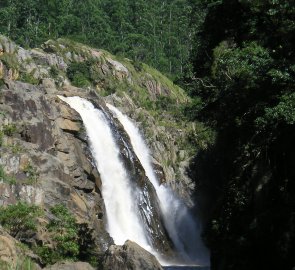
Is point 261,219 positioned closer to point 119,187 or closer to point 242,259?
point 242,259

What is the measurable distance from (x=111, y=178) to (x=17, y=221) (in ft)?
40.6

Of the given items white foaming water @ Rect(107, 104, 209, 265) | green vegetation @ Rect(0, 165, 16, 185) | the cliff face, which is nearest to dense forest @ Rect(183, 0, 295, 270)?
the cliff face

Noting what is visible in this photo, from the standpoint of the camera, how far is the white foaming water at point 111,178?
3538cm

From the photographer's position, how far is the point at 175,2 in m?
131

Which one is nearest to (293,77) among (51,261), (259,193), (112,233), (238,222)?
(259,193)

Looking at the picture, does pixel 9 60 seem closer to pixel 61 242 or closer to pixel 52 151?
pixel 52 151

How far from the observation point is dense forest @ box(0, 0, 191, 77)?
292ft

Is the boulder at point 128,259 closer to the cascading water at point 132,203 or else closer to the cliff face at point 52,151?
the cliff face at point 52,151

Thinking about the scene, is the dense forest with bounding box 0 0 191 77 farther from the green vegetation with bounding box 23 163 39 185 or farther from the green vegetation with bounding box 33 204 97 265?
the green vegetation with bounding box 33 204 97 265

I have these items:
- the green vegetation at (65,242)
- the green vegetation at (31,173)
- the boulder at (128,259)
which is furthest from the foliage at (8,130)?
the boulder at (128,259)

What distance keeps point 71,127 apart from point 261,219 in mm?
22990

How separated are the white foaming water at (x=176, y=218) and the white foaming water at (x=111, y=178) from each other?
13.3 ft

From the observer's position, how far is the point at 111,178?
38344 mm

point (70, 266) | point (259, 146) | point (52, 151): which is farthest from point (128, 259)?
point (52, 151)
